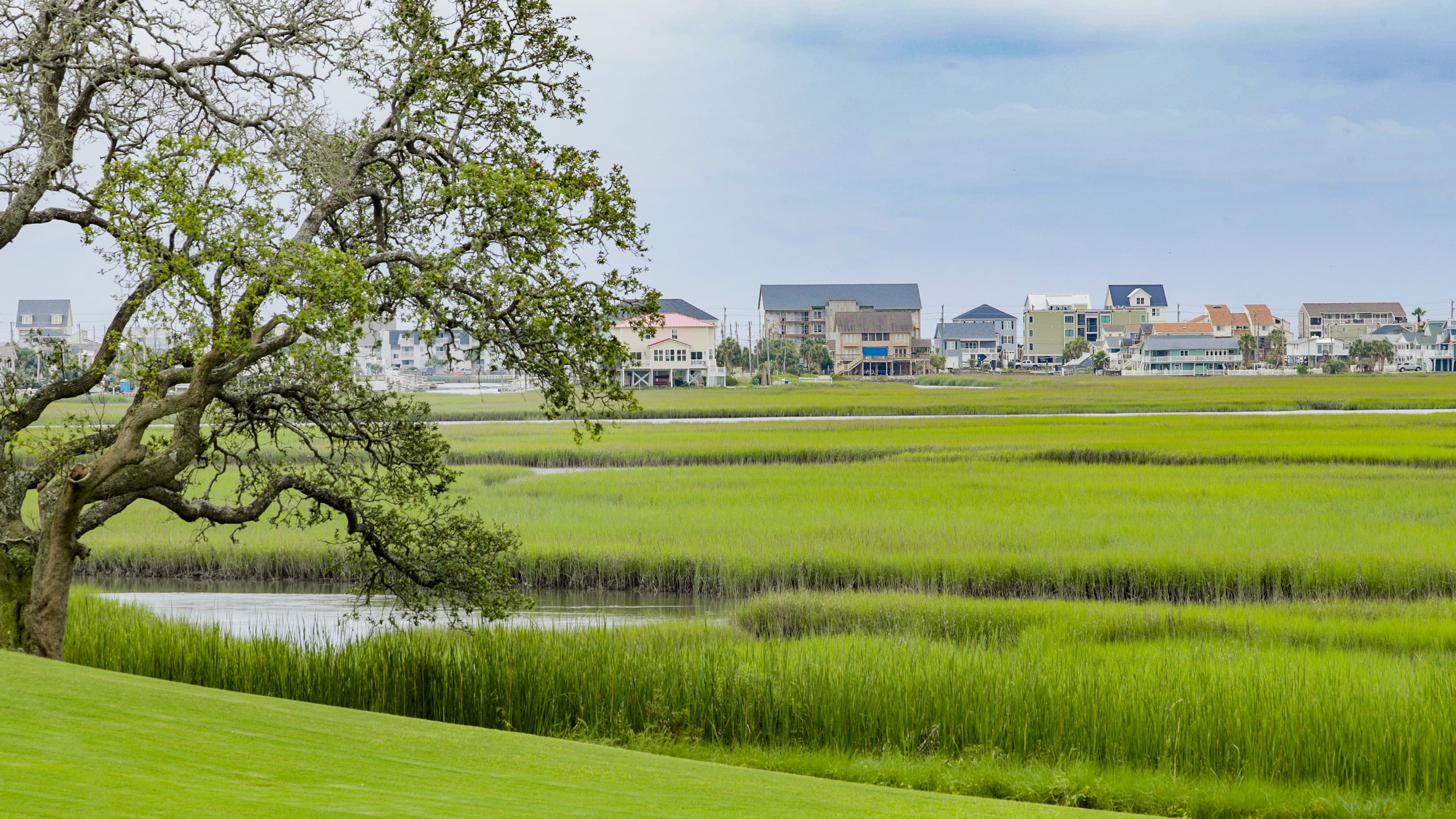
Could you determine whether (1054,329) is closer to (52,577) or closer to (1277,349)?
(1277,349)

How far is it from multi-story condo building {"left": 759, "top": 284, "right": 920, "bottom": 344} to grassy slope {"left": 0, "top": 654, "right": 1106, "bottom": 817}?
15795cm

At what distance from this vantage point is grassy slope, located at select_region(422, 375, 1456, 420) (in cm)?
6838

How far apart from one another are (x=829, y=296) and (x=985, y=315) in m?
37.0

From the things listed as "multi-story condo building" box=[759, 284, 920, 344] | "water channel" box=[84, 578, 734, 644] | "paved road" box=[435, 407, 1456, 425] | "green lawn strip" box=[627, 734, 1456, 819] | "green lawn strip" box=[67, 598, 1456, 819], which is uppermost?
"multi-story condo building" box=[759, 284, 920, 344]

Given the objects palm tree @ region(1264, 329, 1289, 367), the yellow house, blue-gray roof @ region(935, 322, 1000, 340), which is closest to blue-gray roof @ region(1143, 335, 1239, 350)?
palm tree @ region(1264, 329, 1289, 367)

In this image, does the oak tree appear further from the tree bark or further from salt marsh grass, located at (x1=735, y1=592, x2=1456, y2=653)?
salt marsh grass, located at (x1=735, y1=592, x2=1456, y2=653)

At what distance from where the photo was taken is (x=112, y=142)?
12648 mm

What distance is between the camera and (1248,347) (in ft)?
482

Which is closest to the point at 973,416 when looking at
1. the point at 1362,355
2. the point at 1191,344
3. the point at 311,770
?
the point at 311,770

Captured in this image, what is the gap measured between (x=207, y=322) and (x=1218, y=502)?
25.3 m

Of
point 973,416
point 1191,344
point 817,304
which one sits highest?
point 817,304

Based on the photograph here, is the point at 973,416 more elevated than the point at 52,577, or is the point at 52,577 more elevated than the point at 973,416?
the point at 52,577

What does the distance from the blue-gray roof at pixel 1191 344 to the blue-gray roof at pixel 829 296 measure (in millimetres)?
37254

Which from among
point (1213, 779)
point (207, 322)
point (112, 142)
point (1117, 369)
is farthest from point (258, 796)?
point (1117, 369)
